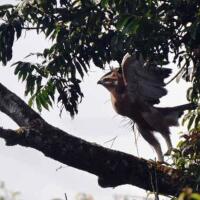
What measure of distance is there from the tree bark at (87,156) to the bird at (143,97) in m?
1.70

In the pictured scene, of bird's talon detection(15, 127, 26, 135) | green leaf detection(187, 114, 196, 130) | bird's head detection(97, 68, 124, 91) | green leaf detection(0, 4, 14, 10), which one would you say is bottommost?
green leaf detection(187, 114, 196, 130)

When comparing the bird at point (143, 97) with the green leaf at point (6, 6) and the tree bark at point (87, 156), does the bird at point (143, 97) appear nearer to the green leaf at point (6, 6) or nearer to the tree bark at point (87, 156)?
the green leaf at point (6, 6)

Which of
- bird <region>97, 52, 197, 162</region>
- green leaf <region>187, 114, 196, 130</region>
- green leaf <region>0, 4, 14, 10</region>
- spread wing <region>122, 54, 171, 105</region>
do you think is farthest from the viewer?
bird <region>97, 52, 197, 162</region>

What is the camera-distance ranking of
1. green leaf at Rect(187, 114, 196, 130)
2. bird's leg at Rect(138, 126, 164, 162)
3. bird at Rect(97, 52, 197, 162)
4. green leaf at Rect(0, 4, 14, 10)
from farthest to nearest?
bird's leg at Rect(138, 126, 164, 162), bird at Rect(97, 52, 197, 162), green leaf at Rect(0, 4, 14, 10), green leaf at Rect(187, 114, 196, 130)

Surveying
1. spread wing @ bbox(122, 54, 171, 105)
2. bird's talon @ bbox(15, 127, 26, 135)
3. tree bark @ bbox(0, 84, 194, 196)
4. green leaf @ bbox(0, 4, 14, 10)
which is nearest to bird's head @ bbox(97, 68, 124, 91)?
spread wing @ bbox(122, 54, 171, 105)

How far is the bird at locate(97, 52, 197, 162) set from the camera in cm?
657

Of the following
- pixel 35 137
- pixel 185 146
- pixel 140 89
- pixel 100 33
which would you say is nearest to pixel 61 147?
pixel 35 137

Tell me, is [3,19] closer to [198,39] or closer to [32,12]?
[32,12]

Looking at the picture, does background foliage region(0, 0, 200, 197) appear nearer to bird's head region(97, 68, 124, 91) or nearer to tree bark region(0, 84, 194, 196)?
tree bark region(0, 84, 194, 196)

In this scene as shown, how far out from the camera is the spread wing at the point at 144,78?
6.47 metres

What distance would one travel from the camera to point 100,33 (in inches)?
217

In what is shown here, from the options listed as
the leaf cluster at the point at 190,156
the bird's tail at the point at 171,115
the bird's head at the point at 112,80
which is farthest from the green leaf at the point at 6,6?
the bird's tail at the point at 171,115

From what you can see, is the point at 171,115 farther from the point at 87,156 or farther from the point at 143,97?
the point at 87,156

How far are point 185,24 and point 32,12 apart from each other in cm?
133
